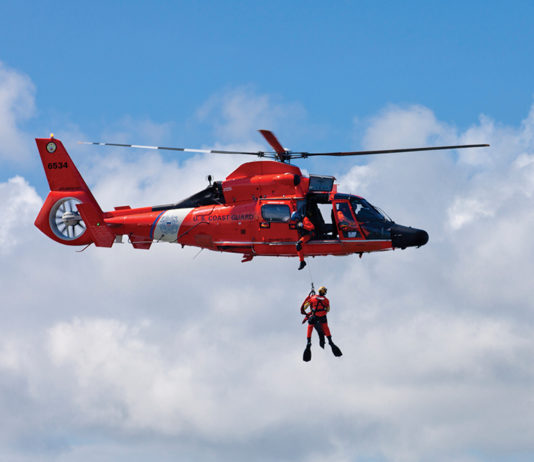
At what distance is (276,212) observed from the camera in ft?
127

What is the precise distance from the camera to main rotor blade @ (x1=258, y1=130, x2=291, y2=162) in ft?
124

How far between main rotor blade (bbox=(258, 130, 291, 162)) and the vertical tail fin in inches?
358

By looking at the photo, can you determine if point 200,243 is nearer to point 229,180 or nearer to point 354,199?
point 229,180

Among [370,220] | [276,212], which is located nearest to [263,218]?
[276,212]

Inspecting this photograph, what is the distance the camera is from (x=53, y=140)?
4466 cm

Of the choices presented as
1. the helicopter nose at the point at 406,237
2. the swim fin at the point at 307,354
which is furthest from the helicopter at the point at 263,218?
the swim fin at the point at 307,354

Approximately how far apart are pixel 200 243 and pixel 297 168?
219 inches

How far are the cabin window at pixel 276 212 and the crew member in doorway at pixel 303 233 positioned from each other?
75cm

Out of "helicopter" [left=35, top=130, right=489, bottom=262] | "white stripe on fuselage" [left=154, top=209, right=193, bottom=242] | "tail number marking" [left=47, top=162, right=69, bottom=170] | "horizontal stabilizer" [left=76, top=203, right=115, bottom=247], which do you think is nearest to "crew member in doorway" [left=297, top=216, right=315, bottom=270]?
"helicopter" [left=35, top=130, right=489, bottom=262]

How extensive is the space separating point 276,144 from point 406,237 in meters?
6.79

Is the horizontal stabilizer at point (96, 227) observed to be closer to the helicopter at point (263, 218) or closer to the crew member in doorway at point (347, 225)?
the helicopter at point (263, 218)

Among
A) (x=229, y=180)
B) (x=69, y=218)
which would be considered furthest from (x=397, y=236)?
(x=69, y=218)

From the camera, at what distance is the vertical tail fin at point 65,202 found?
42438mm

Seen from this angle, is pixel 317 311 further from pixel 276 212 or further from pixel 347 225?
pixel 276 212
